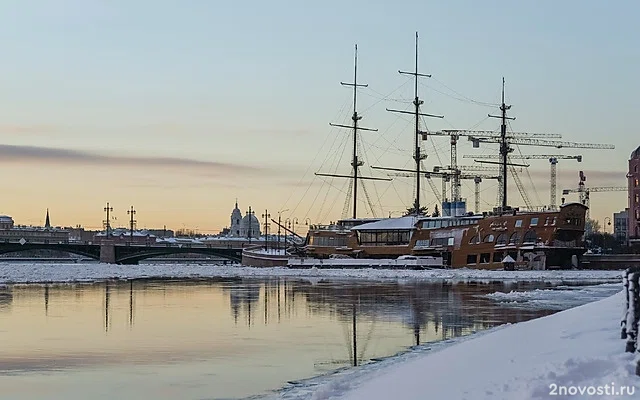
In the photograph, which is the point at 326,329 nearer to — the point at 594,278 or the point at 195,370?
the point at 195,370

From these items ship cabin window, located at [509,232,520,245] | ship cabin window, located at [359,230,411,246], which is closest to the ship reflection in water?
ship cabin window, located at [509,232,520,245]

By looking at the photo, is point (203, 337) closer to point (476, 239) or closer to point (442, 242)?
point (476, 239)

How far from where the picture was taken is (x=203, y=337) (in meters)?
22.5

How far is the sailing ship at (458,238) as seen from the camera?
7294 centimetres

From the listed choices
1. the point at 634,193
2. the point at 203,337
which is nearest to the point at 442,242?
the point at 203,337

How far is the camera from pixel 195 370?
16656 mm

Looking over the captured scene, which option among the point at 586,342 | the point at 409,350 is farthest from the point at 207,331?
the point at 586,342

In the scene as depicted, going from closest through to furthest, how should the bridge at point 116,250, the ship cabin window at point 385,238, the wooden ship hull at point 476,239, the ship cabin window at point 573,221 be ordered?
1. the wooden ship hull at point 476,239
2. the ship cabin window at point 573,221
3. the ship cabin window at point 385,238
4. the bridge at point 116,250

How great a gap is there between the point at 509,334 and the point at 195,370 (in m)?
6.32

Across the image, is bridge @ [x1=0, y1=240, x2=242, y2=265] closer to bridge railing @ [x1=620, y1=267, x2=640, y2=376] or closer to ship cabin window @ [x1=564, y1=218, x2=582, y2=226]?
ship cabin window @ [x1=564, y1=218, x2=582, y2=226]

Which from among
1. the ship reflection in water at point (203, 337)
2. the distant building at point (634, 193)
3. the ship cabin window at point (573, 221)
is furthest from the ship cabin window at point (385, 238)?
the distant building at point (634, 193)

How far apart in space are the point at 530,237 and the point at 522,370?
2577 inches

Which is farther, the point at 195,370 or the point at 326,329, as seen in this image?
the point at 326,329

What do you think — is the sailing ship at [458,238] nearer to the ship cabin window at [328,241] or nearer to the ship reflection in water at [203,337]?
the ship cabin window at [328,241]
